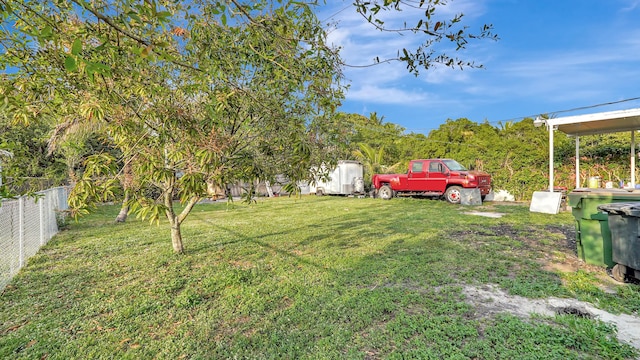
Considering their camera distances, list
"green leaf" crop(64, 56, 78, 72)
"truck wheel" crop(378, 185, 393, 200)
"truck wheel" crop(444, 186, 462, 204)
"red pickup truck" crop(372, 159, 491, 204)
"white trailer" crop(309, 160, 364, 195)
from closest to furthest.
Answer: "green leaf" crop(64, 56, 78, 72)
"red pickup truck" crop(372, 159, 491, 204)
"truck wheel" crop(444, 186, 462, 204)
"truck wheel" crop(378, 185, 393, 200)
"white trailer" crop(309, 160, 364, 195)

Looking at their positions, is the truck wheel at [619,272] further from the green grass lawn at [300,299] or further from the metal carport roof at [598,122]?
the metal carport roof at [598,122]

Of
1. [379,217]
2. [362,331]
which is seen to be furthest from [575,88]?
[362,331]

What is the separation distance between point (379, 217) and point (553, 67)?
36.6 ft

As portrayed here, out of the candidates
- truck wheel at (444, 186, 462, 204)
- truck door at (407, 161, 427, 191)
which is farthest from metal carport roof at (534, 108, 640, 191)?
truck door at (407, 161, 427, 191)

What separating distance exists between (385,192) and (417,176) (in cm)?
213

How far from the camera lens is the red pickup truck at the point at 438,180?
40.4 feet

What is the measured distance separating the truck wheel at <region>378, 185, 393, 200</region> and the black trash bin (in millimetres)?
11325

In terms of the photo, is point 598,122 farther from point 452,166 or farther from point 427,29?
point 427,29

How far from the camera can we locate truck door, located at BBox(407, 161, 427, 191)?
13.5 metres

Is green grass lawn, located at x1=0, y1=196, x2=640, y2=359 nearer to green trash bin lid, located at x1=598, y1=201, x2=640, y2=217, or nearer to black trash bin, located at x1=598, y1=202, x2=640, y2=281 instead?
black trash bin, located at x1=598, y1=202, x2=640, y2=281

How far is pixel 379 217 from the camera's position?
9289mm

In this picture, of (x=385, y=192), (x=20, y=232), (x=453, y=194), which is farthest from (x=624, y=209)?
(x=385, y=192)

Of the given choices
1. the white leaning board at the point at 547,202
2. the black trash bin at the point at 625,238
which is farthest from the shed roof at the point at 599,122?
the black trash bin at the point at 625,238

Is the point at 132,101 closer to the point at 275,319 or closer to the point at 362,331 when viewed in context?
the point at 275,319
